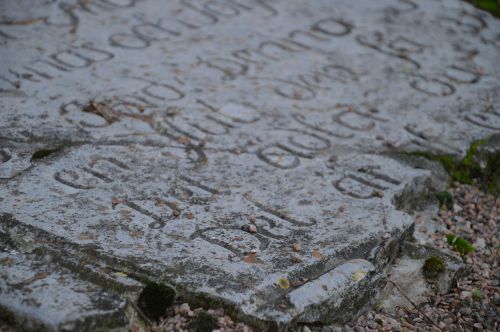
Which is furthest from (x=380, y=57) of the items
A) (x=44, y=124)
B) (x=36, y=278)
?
(x=36, y=278)

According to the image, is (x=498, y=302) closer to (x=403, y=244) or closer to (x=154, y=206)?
(x=403, y=244)

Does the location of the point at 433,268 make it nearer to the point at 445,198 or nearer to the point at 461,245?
the point at 461,245

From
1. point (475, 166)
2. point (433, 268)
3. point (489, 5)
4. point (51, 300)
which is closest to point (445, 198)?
point (475, 166)

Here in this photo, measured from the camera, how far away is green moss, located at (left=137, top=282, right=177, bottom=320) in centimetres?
186

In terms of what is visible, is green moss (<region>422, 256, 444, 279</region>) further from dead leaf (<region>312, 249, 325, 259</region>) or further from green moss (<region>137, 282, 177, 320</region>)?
green moss (<region>137, 282, 177, 320</region>)

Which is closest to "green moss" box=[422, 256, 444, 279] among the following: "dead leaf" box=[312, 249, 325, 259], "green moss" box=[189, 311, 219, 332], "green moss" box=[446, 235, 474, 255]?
"green moss" box=[446, 235, 474, 255]

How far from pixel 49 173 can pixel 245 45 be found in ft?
5.68

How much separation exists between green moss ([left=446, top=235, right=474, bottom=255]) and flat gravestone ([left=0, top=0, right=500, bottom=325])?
9.8 inches

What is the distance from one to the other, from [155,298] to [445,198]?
141 cm

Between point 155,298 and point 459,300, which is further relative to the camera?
point 459,300

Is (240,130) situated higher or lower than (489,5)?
lower

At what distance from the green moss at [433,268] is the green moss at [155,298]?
0.93m

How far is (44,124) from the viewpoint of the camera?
2688mm

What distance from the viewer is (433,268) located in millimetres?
2348
